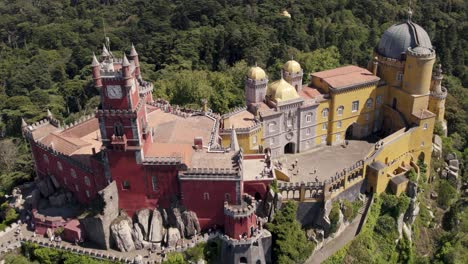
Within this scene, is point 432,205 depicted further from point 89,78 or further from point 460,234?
point 89,78

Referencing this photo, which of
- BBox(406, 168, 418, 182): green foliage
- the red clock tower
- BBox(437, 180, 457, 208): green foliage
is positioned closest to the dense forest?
BBox(437, 180, 457, 208): green foliage

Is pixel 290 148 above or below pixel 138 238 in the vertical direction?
above

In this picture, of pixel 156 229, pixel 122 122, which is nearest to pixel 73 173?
pixel 122 122

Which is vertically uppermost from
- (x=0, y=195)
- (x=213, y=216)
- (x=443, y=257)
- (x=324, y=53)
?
(x=324, y=53)

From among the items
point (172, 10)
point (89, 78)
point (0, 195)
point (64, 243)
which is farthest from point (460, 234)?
point (172, 10)

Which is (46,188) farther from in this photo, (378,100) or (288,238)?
(378,100)

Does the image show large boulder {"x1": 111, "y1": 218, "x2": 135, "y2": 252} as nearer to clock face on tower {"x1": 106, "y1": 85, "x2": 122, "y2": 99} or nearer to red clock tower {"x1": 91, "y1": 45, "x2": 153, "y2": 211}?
red clock tower {"x1": 91, "y1": 45, "x2": 153, "y2": 211}
